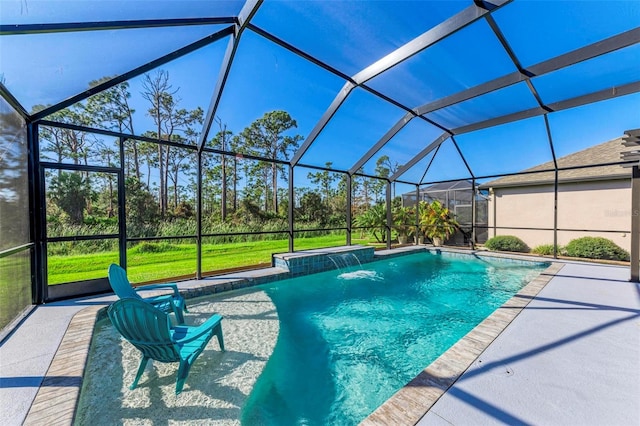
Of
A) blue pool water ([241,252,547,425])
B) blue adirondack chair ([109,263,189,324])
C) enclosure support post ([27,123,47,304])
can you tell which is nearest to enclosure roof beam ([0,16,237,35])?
enclosure support post ([27,123,47,304])

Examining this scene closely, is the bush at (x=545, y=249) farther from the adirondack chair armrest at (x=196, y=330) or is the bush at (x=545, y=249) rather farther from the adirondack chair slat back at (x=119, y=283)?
the adirondack chair slat back at (x=119, y=283)

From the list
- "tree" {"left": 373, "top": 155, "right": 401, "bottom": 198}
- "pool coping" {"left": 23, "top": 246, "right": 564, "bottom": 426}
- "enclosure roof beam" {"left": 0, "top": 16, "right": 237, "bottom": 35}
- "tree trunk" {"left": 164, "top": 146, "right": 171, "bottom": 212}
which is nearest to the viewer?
"pool coping" {"left": 23, "top": 246, "right": 564, "bottom": 426}

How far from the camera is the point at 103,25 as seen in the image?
9.93 ft

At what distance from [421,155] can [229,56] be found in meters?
7.09

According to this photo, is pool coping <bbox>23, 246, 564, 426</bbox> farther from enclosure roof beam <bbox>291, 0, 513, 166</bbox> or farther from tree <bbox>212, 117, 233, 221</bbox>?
tree <bbox>212, 117, 233, 221</bbox>

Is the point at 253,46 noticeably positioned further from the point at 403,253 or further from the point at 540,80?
the point at 403,253

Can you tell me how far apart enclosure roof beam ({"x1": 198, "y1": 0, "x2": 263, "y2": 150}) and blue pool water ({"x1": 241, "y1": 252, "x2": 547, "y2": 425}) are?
3.76 meters

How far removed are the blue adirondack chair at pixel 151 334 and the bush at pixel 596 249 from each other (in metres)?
11.4

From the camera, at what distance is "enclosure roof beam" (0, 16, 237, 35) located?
8.65 ft

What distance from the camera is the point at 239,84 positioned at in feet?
18.3

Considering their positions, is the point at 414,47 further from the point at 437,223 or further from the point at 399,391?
the point at 437,223

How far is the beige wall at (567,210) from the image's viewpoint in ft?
28.4

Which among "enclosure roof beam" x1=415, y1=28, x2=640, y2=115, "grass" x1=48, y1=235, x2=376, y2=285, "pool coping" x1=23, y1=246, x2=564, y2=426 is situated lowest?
"grass" x1=48, y1=235, x2=376, y2=285

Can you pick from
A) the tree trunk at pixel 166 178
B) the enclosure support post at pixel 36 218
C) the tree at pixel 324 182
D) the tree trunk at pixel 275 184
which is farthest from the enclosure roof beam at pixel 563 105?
the tree trunk at pixel 166 178
